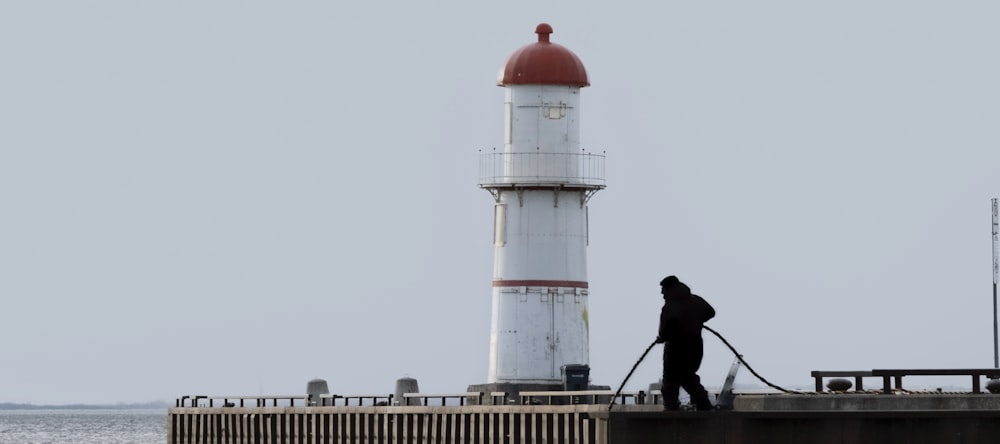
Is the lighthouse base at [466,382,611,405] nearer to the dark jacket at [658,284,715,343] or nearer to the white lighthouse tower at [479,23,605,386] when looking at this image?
the white lighthouse tower at [479,23,605,386]

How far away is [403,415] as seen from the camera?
175 ft

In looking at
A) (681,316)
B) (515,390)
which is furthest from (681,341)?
(515,390)

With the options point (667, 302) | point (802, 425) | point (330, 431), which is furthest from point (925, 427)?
point (330, 431)

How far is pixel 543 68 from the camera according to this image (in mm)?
58438

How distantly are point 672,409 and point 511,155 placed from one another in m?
28.1

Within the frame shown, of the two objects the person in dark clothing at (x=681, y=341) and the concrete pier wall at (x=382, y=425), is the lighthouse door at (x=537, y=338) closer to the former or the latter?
the concrete pier wall at (x=382, y=425)

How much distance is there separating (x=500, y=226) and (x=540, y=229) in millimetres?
1046

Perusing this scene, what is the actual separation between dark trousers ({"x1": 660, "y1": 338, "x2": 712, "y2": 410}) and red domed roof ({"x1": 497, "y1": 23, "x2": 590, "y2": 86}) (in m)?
28.1

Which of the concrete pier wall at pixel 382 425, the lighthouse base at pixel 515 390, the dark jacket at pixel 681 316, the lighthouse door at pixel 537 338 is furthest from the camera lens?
the lighthouse door at pixel 537 338

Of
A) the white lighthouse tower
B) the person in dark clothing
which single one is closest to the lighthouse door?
the white lighthouse tower

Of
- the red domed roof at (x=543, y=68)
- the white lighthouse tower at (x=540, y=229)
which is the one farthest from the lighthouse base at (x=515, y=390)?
the red domed roof at (x=543, y=68)

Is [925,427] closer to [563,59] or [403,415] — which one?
[403,415]

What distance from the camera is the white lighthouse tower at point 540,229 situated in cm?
5809

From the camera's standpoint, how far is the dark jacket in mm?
30516
